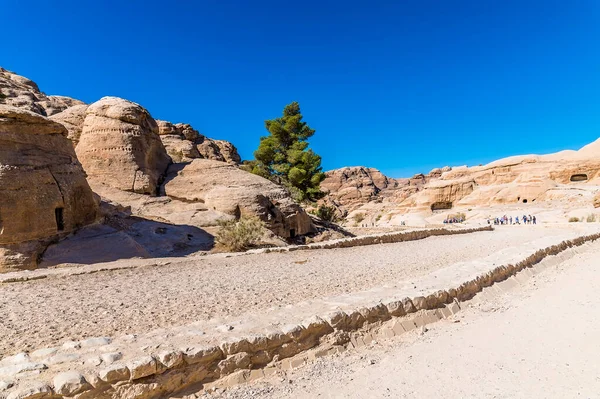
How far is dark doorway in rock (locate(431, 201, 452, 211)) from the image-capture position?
1916 inches

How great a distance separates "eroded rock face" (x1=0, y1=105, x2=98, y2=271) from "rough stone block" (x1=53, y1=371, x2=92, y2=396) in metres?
8.55

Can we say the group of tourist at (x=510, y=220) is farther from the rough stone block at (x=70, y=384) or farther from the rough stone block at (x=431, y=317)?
the rough stone block at (x=70, y=384)

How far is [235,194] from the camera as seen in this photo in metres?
16.8

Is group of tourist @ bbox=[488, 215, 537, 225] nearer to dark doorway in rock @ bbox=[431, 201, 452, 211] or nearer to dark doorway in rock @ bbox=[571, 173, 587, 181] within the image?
dark doorway in rock @ bbox=[431, 201, 452, 211]

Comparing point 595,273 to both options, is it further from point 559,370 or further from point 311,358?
point 311,358

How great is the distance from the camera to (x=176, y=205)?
1716 centimetres

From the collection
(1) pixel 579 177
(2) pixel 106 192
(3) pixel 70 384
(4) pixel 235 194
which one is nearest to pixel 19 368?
(3) pixel 70 384

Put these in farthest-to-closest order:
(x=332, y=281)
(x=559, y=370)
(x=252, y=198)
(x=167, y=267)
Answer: (x=252, y=198) → (x=167, y=267) → (x=332, y=281) → (x=559, y=370)

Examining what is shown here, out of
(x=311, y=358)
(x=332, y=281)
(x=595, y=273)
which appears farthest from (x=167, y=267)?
(x=595, y=273)

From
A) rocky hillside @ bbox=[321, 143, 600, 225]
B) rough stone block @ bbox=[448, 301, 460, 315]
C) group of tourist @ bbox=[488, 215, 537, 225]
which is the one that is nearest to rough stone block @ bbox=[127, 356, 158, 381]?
rough stone block @ bbox=[448, 301, 460, 315]

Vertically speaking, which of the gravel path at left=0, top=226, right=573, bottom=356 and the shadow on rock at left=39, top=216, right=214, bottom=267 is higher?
the shadow on rock at left=39, top=216, right=214, bottom=267

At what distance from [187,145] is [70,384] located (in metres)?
27.5

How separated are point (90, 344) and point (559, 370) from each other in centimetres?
484

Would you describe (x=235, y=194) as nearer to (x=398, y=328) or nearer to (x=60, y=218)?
(x=60, y=218)
